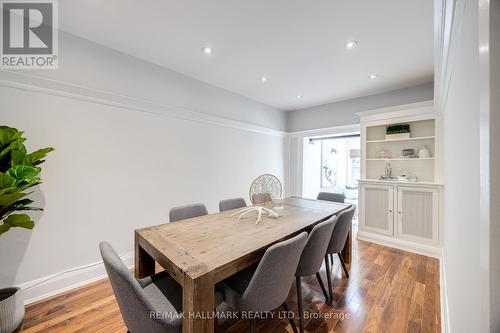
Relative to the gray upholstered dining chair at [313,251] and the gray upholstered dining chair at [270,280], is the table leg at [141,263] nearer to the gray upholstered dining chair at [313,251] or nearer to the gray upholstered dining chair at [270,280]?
the gray upholstered dining chair at [270,280]

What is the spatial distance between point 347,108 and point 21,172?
4.63 m

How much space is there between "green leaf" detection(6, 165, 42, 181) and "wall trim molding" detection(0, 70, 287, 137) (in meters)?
0.97

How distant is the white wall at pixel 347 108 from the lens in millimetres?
3342

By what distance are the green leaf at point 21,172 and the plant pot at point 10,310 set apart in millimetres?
936

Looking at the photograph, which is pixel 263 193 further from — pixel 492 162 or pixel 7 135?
pixel 7 135

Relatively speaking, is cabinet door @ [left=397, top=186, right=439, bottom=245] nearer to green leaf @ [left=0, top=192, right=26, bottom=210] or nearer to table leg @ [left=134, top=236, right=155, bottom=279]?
table leg @ [left=134, top=236, right=155, bottom=279]

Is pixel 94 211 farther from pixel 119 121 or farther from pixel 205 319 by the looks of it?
pixel 205 319

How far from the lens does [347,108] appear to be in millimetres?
4102

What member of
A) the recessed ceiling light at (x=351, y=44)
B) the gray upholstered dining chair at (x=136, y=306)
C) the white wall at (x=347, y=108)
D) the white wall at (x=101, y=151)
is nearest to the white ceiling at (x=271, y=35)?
the recessed ceiling light at (x=351, y=44)

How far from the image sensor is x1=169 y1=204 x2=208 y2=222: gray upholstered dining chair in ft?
6.97

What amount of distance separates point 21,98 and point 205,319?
99.7 inches

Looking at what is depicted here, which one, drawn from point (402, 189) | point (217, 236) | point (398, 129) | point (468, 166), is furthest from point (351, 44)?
point (217, 236)

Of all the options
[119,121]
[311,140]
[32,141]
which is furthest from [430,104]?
[32,141]

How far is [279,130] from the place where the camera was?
4875 mm
